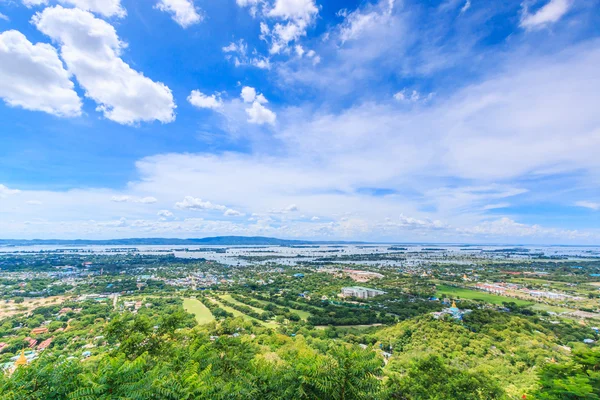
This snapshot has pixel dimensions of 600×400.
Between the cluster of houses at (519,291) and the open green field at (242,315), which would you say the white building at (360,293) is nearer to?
the open green field at (242,315)

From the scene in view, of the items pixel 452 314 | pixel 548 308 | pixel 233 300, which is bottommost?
pixel 233 300

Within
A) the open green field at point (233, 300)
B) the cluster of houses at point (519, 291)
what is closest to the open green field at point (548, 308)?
the cluster of houses at point (519, 291)

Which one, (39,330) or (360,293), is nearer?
(39,330)

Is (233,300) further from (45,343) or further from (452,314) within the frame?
(452,314)

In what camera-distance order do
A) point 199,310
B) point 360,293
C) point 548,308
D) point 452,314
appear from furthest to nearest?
point 360,293, point 548,308, point 199,310, point 452,314

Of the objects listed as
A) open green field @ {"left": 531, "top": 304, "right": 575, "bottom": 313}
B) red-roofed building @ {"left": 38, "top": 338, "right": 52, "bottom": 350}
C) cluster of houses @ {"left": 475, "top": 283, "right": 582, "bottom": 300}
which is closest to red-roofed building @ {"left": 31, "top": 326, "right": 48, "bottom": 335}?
red-roofed building @ {"left": 38, "top": 338, "right": 52, "bottom": 350}

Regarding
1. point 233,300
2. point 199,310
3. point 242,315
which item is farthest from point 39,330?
point 233,300
